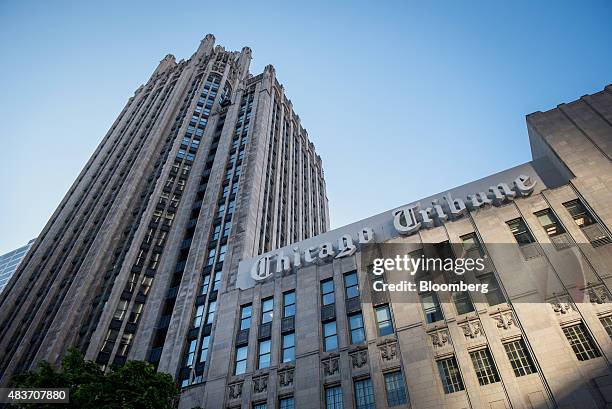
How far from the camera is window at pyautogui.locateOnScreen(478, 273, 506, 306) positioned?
27.5m

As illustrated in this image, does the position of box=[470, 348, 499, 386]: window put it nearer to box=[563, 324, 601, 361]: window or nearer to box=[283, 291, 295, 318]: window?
box=[563, 324, 601, 361]: window

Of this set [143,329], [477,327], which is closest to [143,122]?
[143,329]

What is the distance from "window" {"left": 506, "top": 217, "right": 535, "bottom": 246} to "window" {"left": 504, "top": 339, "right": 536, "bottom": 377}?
7.41m

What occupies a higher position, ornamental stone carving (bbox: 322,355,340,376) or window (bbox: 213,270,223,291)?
window (bbox: 213,270,223,291)

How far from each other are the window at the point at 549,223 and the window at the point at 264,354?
2197 centimetres

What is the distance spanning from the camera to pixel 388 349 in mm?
28203

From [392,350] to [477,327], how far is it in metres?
5.62

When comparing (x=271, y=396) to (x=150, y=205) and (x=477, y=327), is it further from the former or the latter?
(x=150, y=205)

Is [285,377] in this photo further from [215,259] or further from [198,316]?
[215,259]

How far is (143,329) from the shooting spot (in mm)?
46656

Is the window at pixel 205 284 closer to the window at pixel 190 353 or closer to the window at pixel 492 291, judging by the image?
the window at pixel 190 353

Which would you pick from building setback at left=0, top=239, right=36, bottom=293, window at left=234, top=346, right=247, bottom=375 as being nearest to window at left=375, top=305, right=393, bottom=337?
window at left=234, top=346, right=247, bottom=375


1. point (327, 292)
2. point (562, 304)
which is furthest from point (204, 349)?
point (562, 304)

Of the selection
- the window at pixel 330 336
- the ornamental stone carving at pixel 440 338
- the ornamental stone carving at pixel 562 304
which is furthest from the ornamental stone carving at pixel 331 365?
the ornamental stone carving at pixel 562 304
